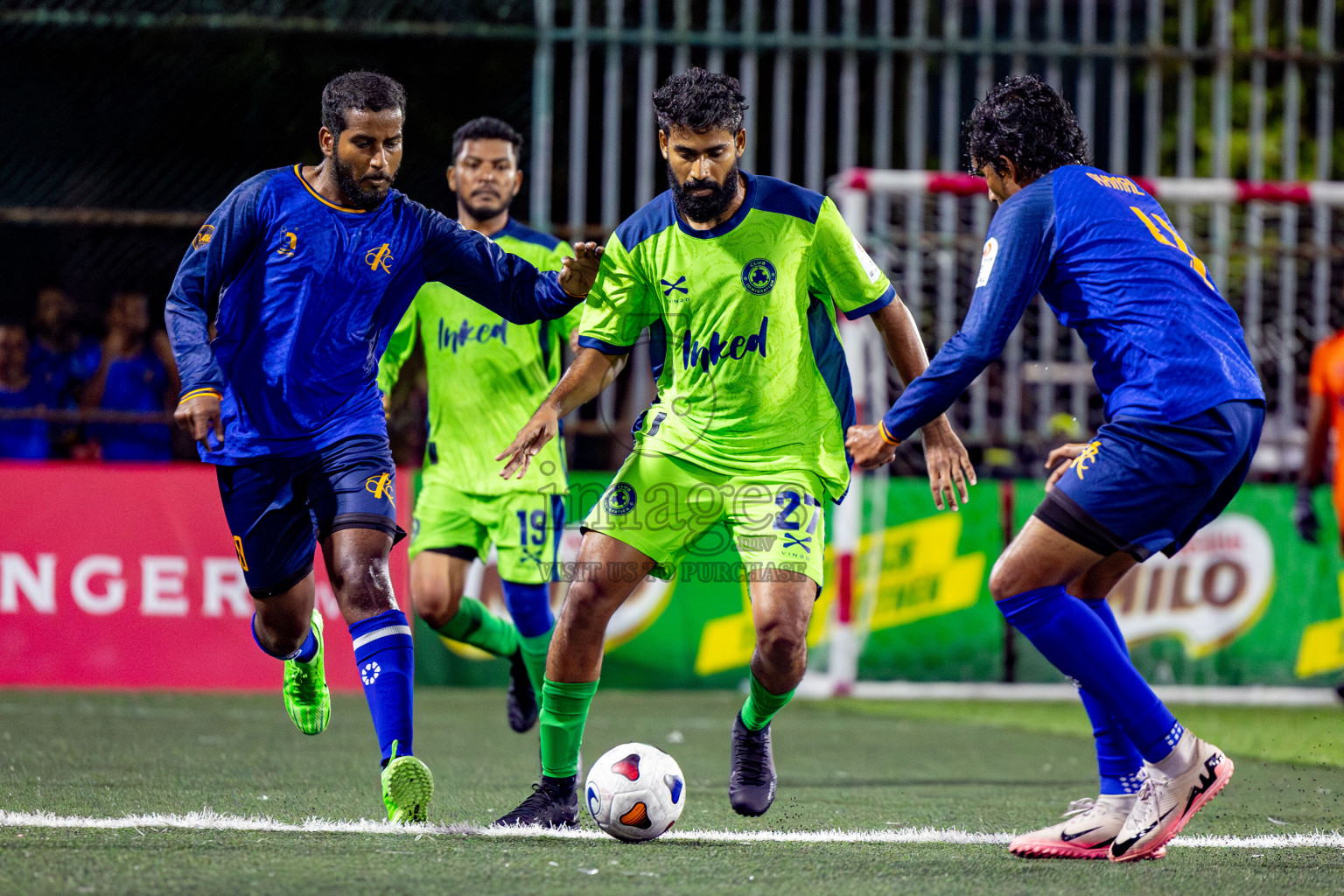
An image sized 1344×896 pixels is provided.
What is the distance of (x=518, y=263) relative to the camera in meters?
5.35

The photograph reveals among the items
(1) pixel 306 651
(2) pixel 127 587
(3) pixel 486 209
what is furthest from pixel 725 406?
(2) pixel 127 587

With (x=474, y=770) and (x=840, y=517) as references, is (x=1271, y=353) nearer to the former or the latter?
(x=840, y=517)

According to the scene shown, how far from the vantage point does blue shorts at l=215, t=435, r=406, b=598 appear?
15.9ft

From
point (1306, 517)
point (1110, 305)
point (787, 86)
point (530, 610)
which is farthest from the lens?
point (787, 86)

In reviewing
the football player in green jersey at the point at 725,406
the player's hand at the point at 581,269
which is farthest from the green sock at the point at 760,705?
the player's hand at the point at 581,269

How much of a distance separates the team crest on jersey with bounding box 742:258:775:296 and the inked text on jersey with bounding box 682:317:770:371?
86mm

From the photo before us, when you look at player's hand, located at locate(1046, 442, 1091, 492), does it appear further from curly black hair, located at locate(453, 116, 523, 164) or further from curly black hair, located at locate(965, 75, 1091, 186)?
curly black hair, located at locate(453, 116, 523, 164)

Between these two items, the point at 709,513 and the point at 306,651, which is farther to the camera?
the point at 306,651

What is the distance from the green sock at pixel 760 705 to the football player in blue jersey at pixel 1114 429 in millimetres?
854

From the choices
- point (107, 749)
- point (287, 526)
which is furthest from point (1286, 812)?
point (107, 749)

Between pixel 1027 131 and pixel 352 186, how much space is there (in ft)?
6.61

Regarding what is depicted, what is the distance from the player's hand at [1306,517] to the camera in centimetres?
974

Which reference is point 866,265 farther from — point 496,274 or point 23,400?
point 23,400

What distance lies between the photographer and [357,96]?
16.0 feet
